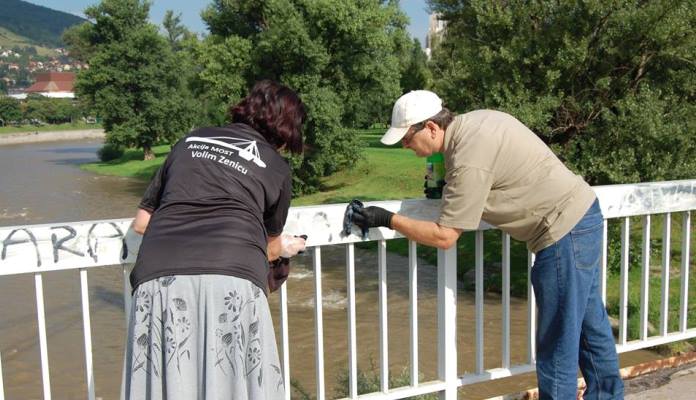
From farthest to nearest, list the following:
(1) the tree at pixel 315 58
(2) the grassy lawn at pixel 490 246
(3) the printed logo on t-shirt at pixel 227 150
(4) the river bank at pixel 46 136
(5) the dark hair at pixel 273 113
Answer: (4) the river bank at pixel 46 136 < (1) the tree at pixel 315 58 < (2) the grassy lawn at pixel 490 246 < (5) the dark hair at pixel 273 113 < (3) the printed logo on t-shirt at pixel 227 150

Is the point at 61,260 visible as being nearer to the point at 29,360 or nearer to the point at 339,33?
the point at 29,360

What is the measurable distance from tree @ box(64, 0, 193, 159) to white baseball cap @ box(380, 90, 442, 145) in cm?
3555

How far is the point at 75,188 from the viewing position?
28.8m

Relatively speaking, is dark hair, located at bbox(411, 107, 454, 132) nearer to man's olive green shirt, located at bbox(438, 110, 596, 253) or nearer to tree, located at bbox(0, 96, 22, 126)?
man's olive green shirt, located at bbox(438, 110, 596, 253)

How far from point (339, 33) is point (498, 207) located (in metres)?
19.5

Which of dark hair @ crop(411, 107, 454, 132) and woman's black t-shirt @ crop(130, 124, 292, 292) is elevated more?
dark hair @ crop(411, 107, 454, 132)

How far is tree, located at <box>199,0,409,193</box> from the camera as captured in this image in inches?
809

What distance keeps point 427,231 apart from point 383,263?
15.1 inches

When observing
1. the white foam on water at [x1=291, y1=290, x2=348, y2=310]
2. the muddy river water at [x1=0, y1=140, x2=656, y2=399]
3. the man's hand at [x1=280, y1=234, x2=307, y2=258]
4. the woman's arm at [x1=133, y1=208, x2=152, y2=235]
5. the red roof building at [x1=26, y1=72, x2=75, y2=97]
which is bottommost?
the white foam on water at [x1=291, y1=290, x2=348, y2=310]

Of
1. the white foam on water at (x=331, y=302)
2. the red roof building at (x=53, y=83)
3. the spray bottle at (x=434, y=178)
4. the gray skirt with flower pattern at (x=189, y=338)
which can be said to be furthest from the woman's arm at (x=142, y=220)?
the red roof building at (x=53, y=83)

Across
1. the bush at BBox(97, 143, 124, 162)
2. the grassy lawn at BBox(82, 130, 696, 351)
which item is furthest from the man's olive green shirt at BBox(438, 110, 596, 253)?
the bush at BBox(97, 143, 124, 162)

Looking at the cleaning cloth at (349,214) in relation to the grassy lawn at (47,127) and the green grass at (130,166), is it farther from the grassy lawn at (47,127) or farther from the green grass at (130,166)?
the grassy lawn at (47,127)

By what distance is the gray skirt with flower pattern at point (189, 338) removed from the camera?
6.83 feet

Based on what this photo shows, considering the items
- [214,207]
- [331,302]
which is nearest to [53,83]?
[331,302]
